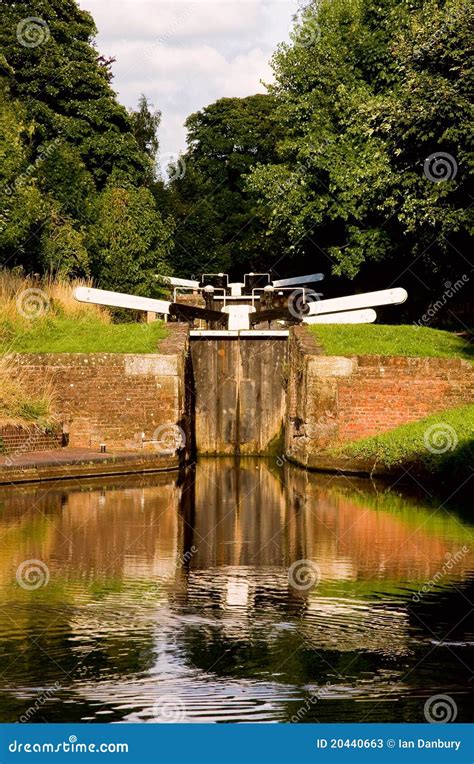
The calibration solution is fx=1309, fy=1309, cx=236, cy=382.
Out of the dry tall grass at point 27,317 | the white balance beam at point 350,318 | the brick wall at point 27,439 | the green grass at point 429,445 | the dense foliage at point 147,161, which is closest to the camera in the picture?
the green grass at point 429,445

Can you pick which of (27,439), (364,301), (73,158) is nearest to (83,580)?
(27,439)

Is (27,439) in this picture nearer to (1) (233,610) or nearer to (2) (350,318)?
(2) (350,318)

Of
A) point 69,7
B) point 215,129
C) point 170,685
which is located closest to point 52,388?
point 170,685

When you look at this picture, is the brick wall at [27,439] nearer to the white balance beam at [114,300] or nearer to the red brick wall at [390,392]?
the red brick wall at [390,392]

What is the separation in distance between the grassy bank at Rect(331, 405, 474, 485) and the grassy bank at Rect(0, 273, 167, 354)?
17.3ft

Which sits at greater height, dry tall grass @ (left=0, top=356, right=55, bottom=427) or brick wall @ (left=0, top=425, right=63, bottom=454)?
dry tall grass @ (left=0, top=356, right=55, bottom=427)

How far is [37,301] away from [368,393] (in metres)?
8.57

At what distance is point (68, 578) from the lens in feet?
40.9

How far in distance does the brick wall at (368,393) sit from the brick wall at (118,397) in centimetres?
258

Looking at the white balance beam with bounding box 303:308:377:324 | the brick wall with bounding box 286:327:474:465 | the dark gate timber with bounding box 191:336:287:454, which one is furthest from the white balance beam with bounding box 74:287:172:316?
the brick wall with bounding box 286:327:474:465

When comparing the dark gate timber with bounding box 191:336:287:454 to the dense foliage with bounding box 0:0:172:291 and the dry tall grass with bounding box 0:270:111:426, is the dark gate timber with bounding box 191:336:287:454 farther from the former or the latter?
the dense foliage with bounding box 0:0:172:291

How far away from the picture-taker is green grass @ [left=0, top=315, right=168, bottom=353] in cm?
2689

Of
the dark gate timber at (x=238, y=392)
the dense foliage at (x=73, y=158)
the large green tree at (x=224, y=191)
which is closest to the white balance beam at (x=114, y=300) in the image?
the dark gate timber at (x=238, y=392)

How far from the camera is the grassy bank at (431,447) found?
2116 cm
